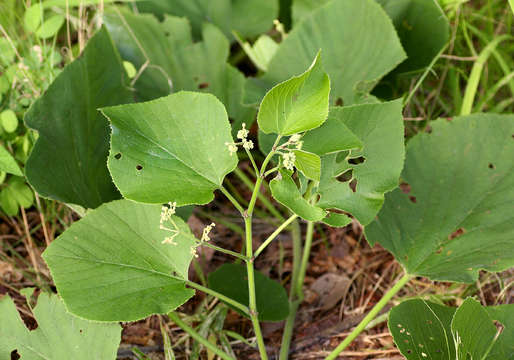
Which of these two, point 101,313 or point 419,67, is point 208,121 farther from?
point 419,67

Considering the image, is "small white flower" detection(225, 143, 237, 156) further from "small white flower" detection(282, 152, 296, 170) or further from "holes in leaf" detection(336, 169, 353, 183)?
"holes in leaf" detection(336, 169, 353, 183)

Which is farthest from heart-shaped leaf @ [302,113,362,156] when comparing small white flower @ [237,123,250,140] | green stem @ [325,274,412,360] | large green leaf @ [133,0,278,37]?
large green leaf @ [133,0,278,37]

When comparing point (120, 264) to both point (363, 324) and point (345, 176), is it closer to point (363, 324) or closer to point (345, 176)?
point (363, 324)

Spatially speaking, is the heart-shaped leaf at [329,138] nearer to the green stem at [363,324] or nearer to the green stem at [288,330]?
the green stem at [363,324]

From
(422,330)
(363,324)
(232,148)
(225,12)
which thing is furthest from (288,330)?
(225,12)

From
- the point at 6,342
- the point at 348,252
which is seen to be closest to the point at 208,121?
the point at 6,342

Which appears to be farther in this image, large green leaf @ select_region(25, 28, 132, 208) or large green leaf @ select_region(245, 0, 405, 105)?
large green leaf @ select_region(245, 0, 405, 105)
